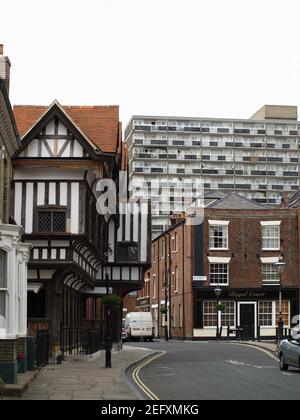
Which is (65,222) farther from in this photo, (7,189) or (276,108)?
(276,108)

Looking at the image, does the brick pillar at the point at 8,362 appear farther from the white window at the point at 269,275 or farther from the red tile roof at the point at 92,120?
the white window at the point at 269,275

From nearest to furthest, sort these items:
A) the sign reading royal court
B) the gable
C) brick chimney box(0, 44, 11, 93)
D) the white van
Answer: brick chimney box(0, 44, 11, 93)
the gable
the sign reading royal court
the white van

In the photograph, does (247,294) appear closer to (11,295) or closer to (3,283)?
(11,295)

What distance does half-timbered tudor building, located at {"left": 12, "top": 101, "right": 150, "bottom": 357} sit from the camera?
27.9 meters

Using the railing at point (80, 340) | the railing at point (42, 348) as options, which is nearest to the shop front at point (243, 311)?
the railing at point (80, 340)

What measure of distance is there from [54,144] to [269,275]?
32216 mm

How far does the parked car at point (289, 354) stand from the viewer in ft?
76.2

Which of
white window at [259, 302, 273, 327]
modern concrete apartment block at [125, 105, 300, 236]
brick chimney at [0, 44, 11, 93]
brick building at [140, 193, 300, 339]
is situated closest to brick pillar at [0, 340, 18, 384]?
brick chimney at [0, 44, 11, 93]

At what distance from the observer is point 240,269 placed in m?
59.0

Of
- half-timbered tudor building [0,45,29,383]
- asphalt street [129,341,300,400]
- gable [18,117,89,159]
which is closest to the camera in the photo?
half-timbered tudor building [0,45,29,383]

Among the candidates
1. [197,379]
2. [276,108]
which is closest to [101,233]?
[197,379]

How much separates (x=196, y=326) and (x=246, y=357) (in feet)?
85.4

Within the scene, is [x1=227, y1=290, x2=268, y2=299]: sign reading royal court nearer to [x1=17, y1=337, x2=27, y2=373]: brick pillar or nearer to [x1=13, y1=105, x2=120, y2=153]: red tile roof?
[x1=13, y1=105, x2=120, y2=153]: red tile roof
